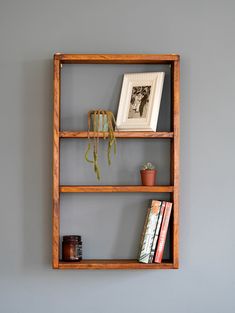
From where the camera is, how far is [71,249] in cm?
242

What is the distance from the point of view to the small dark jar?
95.2 inches

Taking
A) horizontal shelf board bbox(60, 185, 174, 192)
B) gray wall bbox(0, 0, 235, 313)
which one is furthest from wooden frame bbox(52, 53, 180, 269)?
gray wall bbox(0, 0, 235, 313)

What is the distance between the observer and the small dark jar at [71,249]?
2418 mm

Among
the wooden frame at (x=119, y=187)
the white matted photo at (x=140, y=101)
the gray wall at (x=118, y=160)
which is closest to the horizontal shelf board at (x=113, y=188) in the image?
the wooden frame at (x=119, y=187)

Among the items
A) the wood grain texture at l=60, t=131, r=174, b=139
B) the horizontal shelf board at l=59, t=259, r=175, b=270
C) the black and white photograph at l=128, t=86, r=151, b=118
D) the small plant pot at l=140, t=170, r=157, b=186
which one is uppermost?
the black and white photograph at l=128, t=86, r=151, b=118

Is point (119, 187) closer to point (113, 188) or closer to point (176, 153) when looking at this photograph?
point (113, 188)

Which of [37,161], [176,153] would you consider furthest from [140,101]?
Answer: [37,161]

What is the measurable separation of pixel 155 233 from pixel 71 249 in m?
0.37

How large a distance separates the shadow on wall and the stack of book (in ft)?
1.47

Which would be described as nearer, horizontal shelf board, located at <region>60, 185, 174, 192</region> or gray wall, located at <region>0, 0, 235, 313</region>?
horizontal shelf board, located at <region>60, 185, 174, 192</region>

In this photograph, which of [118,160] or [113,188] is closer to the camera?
[113,188]

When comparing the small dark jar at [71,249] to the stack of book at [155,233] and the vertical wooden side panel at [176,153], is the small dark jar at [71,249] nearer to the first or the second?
the stack of book at [155,233]

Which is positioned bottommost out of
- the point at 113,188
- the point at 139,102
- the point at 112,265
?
the point at 112,265

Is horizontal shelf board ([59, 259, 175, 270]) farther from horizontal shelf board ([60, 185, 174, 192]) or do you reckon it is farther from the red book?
horizontal shelf board ([60, 185, 174, 192])
